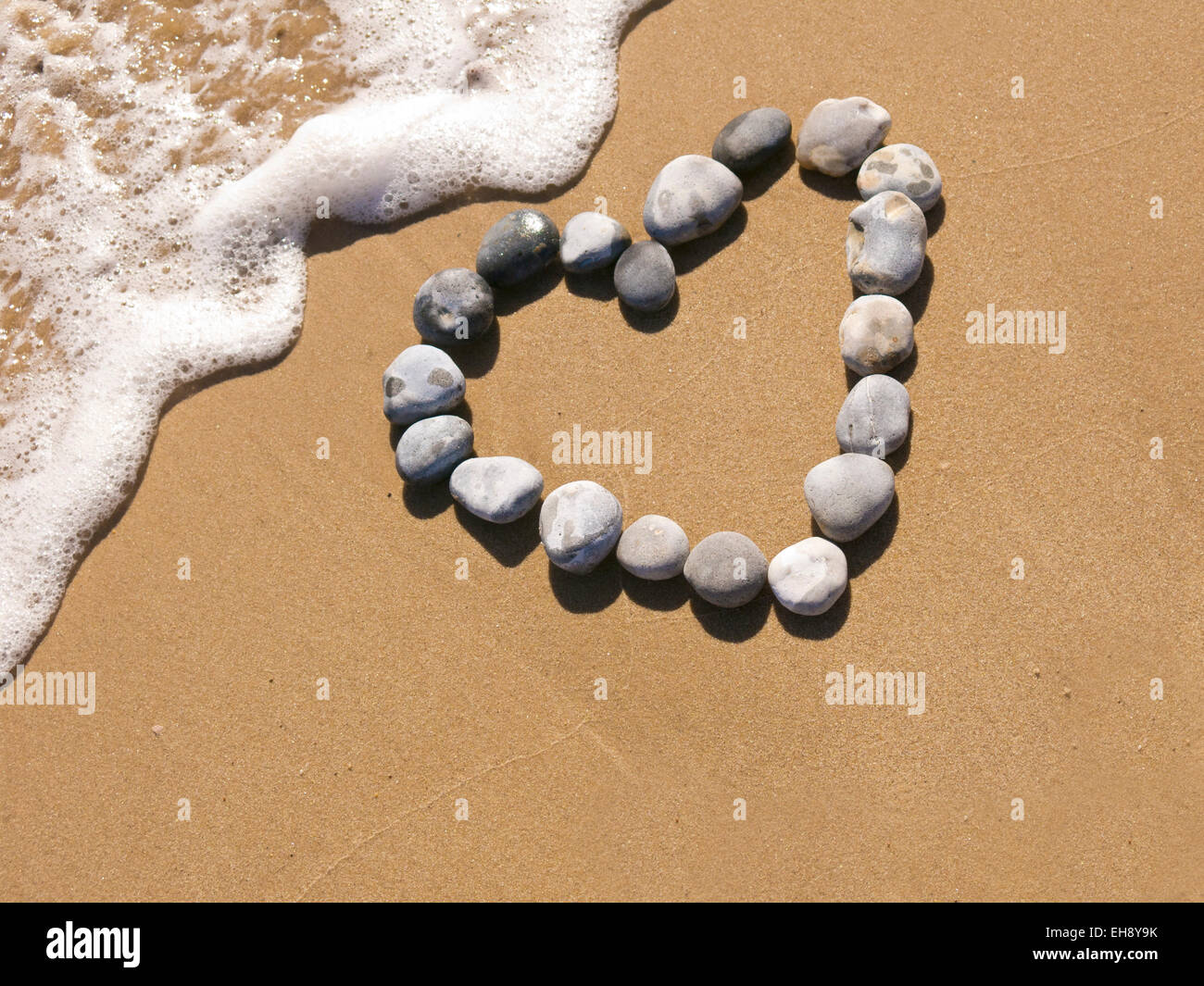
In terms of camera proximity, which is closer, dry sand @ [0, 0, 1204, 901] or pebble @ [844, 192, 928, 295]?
dry sand @ [0, 0, 1204, 901]

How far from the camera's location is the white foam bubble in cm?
379

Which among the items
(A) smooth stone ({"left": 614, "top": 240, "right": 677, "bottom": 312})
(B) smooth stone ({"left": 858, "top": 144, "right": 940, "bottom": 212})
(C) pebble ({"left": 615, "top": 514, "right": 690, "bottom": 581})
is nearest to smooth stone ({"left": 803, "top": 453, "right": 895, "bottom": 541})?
(C) pebble ({"left": 615, "top": 514, "right": 690, "bottom": 581})

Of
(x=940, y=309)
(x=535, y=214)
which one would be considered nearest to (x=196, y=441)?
(x=535, y=214)

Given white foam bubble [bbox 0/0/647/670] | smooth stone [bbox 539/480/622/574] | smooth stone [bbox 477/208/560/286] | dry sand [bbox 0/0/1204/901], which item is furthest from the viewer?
white foam bubble [bbox 0/0/647/670]

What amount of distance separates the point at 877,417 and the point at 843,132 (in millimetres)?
1180

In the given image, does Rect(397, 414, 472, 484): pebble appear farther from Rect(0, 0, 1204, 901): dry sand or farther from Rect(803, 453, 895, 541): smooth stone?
Rect(803, 453, 895, 541): smooth stone

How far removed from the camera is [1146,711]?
3225 mm

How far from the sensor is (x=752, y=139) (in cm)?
358

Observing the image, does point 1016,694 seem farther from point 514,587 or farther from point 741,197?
point 741,197

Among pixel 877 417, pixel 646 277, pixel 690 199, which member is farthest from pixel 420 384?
pixel 877 417

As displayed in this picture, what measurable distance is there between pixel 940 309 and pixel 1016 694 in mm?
1524

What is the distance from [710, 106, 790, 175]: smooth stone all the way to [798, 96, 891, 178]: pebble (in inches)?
4.4

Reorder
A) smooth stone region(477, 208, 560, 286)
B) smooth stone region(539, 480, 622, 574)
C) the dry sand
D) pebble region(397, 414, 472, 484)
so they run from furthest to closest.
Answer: smooth stone region(477, 208, 560, 286) → pebble region(397, 414, 472, 484) → smooth stone region(539, 480, 622, 574) → the dry sand

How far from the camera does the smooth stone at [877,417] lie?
3367mm
